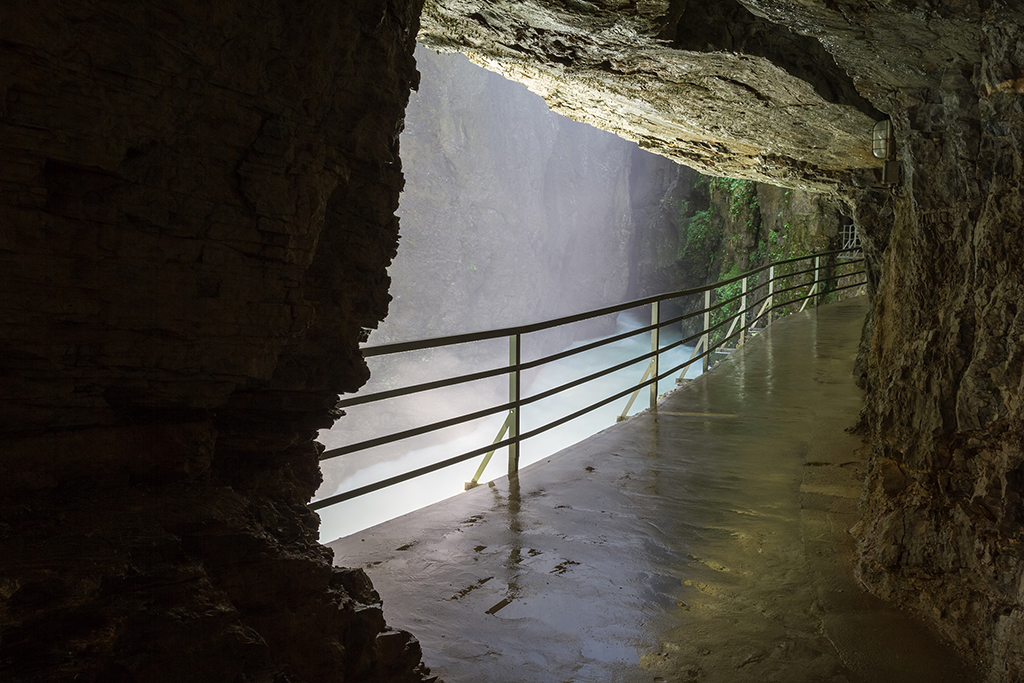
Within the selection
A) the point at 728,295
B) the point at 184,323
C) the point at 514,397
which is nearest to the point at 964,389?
the point at 514,397

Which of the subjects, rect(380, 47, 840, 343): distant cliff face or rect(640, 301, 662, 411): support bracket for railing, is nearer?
rect(640, 301, 662, 411): support bracket for railing

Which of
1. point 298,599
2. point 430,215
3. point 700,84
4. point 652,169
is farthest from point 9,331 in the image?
point 652,169

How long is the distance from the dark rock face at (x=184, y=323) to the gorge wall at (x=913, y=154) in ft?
6.59

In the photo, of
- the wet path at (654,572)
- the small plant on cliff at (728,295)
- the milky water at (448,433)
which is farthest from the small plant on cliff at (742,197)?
the wet path at (654,572)

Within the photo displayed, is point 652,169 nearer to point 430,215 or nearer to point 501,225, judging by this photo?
point 501,225

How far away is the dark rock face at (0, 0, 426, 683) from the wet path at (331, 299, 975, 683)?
2.38 ft

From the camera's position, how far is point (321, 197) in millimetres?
2100

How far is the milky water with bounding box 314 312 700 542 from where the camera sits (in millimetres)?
23688

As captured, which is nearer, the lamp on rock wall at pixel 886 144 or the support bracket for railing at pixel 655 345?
the lamp on rock wall at pixel 886 144

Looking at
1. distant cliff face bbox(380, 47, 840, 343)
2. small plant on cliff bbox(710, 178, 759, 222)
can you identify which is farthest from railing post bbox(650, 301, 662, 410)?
distant cliff face bbox(380, 47, 840, 343)

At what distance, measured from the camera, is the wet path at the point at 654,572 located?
2697 mm

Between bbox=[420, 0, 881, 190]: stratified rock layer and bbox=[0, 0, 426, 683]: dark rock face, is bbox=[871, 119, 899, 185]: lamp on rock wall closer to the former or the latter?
bbox=[420, 0, 881, 190]: stratified rock layer

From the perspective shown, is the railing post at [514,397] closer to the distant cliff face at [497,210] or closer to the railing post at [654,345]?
the railing post at [654,345]

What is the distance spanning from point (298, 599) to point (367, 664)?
1.08ft
